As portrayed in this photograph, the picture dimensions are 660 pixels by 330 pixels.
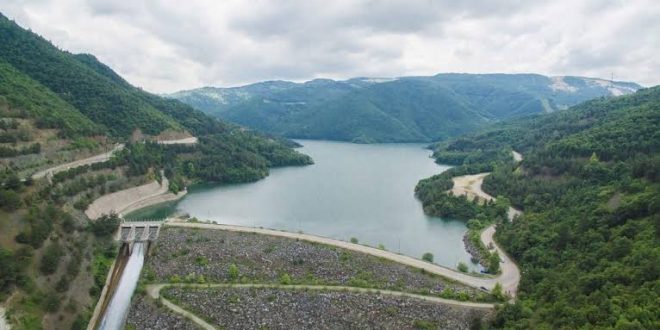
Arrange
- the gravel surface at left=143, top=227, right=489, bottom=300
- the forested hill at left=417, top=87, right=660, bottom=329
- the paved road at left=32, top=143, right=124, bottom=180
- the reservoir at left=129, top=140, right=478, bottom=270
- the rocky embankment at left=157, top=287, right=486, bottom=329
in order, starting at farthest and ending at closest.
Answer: the paved road at left=32, top=143, right=124, bottom=180
the reservoir at left=129, top=140, right=478, bottom=270
the gravel surface at left=143, top=227, right=489, bottom=300
the rocky embankment at left=157, top=287, right=486, bottom=329
the forested hill at left=417, top=87, right=660, bottom=329

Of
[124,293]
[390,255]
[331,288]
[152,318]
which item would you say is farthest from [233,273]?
[390,255]

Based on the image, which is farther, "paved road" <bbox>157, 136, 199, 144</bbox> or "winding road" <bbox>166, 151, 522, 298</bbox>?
"paved road" <bbox>157, 136, 199, 144</bbox>

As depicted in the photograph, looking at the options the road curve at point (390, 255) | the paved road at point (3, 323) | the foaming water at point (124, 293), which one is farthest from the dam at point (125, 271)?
the paved road at point (3, 323)

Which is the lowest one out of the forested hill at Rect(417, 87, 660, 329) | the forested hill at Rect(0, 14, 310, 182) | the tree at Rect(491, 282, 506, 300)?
the tree at Rect(491, 282, 506, 300)

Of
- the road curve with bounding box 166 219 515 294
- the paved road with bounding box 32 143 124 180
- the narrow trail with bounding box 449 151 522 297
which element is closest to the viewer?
the road curve with bounding box 166 219 515 294

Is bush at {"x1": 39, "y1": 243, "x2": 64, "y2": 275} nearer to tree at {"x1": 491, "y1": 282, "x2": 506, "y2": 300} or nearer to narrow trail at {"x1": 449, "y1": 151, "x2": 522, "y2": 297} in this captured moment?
tree at {"x1": 491, "y1": 282, "x2": 506, "y2": 300}

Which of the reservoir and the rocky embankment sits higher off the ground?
the reservoir

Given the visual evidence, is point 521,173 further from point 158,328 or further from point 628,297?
point 158,328

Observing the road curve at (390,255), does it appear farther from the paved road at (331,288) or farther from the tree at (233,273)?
the tree at (233,273)

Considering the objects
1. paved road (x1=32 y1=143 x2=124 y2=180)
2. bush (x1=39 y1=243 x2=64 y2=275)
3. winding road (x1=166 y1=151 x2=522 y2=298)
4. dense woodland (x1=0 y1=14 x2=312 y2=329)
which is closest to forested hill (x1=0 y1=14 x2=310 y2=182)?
dense woodland (x1=0 y1=14 x2=312 y2=329)
